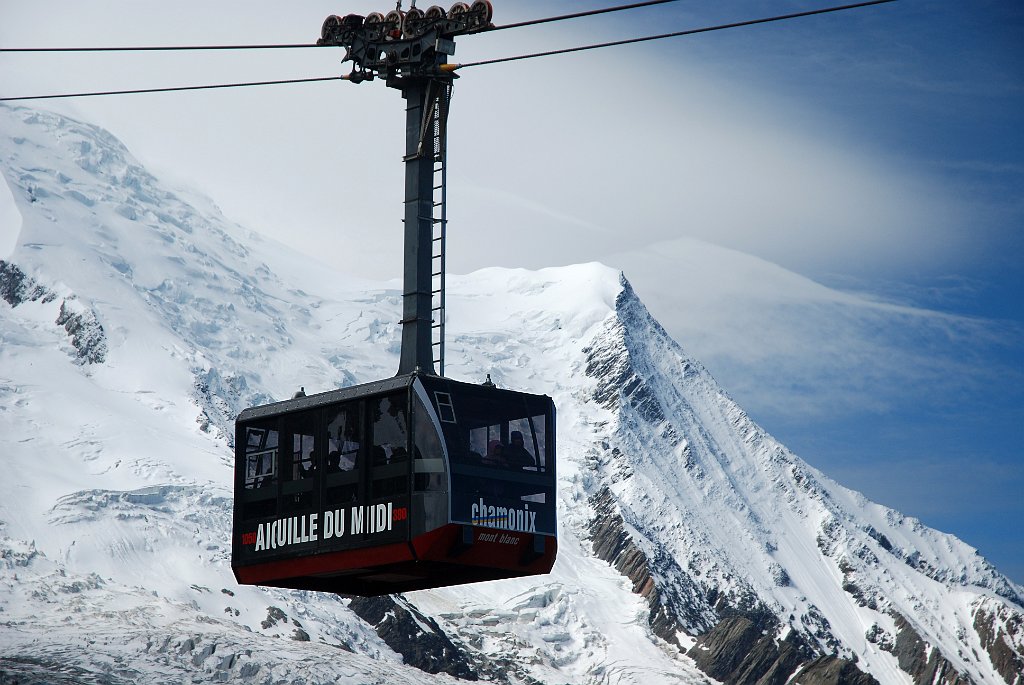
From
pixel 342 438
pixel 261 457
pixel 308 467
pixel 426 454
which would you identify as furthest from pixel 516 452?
pixel 261 457

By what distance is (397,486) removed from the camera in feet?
123

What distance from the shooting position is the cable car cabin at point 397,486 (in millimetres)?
37312

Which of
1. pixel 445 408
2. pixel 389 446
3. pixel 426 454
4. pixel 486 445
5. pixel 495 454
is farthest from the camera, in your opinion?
pixel 495 454

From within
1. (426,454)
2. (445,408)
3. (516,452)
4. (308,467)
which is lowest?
(426,454)

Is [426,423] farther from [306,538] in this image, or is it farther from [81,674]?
[81,674]

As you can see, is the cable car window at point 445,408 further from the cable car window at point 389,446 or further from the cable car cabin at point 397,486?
the cable car window at point 389,446

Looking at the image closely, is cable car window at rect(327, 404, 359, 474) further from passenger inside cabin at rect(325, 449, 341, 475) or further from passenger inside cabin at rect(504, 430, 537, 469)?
passenger inside cabin at rect(504, 430, 537, 469)

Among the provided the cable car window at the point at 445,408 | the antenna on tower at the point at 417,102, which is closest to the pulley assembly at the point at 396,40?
the antenna on tower at the point at 417,102

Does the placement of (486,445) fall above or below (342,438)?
below

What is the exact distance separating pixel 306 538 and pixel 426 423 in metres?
4.32

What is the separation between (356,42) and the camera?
3816cm

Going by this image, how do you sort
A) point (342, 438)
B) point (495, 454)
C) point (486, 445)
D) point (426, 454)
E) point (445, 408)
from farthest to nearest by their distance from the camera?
point (342, 438) < point (495, 454) < point (486, 445) < point (445, 408) < point (426, 454)

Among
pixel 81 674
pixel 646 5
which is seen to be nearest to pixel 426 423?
pixel 646 5

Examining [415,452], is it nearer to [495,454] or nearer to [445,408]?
[445,408]
